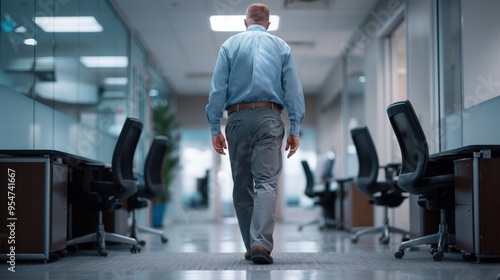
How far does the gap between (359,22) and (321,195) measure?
2372 mm

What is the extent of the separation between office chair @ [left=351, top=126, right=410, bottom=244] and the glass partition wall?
9.00 ft

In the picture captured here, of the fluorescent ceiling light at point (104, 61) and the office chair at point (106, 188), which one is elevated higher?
the fluorescent ceiling light at point (104, 61)

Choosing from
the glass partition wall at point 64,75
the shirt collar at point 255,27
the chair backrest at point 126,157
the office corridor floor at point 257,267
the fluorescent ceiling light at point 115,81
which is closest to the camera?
the office corridor floor at point 257,267

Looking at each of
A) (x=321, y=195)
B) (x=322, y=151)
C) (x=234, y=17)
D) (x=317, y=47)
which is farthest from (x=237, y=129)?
(x=322, y=151)

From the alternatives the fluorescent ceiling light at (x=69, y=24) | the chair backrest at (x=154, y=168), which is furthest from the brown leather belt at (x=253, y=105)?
the chair backrest at (x=154, y=168)

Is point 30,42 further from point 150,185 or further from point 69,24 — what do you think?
point 150,185

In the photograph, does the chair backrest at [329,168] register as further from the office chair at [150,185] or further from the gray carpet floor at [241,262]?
the gray carpet floor at [241,262]

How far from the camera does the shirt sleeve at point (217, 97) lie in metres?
4.02

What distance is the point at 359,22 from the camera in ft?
29.9

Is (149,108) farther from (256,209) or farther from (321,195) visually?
(256,209)

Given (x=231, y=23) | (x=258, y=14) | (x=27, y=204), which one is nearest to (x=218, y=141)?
(x=258, y=14)

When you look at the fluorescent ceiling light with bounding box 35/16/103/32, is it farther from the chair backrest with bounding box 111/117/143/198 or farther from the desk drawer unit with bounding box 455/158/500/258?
the desk drawer unit with bounding box 455/158/500/258

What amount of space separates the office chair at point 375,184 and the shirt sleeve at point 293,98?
7.58 feet

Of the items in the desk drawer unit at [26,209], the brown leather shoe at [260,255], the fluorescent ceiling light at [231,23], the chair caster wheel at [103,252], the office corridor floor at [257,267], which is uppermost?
the fluorescent ceiling light at [231,23]
